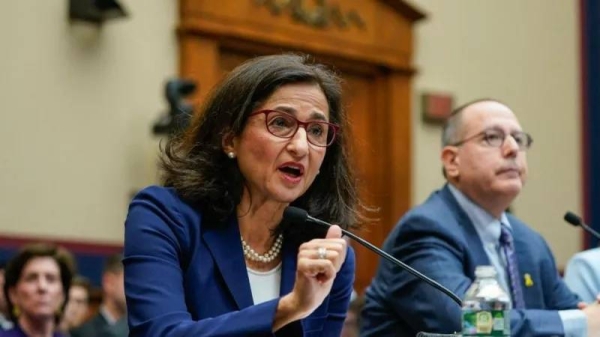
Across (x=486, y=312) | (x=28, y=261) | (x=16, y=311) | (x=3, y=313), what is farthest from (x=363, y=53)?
(x=486, y=312)

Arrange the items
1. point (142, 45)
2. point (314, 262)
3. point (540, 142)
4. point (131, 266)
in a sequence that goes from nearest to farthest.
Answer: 1. point (314, 262)
2. point (131, 266)
3. point (142, 45)
4. point (540, 142)

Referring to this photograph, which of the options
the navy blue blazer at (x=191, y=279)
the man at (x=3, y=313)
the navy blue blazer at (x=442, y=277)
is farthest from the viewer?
the man at (x=3, y=313)

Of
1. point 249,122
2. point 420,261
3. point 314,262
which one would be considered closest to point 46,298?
point 420,261

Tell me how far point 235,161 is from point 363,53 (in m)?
4.45

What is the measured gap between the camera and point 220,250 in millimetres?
2111

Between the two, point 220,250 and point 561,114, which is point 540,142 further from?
point 220,250

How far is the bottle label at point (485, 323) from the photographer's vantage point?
1.73m

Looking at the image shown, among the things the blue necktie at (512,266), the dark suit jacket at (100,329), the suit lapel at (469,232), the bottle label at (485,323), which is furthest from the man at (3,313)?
the bottle label at (485,323)

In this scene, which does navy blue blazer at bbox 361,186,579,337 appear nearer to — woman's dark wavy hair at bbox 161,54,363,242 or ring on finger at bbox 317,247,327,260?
woman's dark wavy hair at bbox 161,54,363,242

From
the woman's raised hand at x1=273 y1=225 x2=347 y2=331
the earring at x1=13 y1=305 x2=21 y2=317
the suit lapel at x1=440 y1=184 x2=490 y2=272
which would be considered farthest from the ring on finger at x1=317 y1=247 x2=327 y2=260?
the earring at x1=13 y1=305 x2=21 y2=317

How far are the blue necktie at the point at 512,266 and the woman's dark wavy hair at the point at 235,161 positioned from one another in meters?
0.65

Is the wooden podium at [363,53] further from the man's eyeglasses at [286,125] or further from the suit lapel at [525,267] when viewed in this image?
the man's eyeglasses at [286,125]

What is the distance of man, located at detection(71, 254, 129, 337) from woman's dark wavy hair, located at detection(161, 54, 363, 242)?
2643 millimetres

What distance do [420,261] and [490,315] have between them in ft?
2.94
